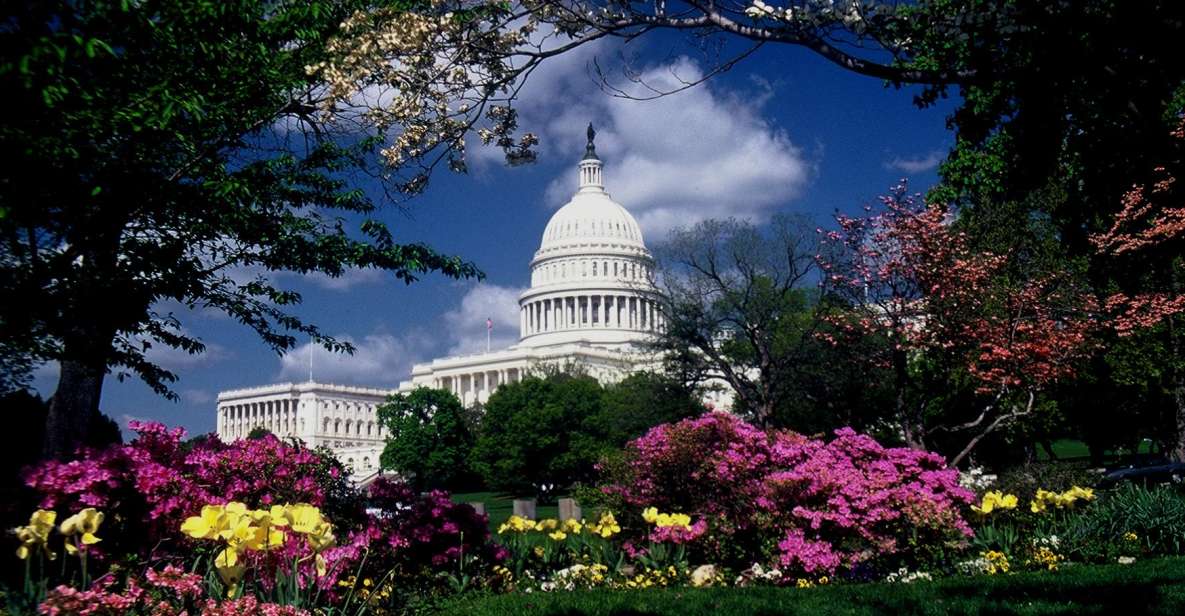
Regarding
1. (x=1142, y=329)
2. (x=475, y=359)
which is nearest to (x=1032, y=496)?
(x=1142, y=329)

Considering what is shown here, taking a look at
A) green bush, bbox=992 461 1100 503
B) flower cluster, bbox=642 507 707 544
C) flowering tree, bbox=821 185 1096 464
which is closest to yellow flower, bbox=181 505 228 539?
flower cluster, bbox=642 507 707 544

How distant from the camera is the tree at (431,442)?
2911 inches

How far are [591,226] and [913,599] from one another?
380 ft

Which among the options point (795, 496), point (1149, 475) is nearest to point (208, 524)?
point (795, 496)

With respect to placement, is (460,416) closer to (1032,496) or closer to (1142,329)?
(1142,329)

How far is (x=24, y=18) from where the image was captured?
7.03 m

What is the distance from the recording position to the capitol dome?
116 m

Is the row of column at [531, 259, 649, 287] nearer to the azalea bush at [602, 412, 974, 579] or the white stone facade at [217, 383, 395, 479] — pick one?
the white stone facade at [217, 383, 395, 479]

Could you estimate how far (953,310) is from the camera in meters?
21.0

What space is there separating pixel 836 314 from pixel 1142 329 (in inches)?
396

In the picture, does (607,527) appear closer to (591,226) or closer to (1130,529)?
(1130,529)

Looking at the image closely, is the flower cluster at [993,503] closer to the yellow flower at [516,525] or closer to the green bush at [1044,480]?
the green bush at [1044,480]

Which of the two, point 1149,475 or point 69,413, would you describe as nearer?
point 69,413

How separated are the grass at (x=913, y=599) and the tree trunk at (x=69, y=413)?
578 centimetres
